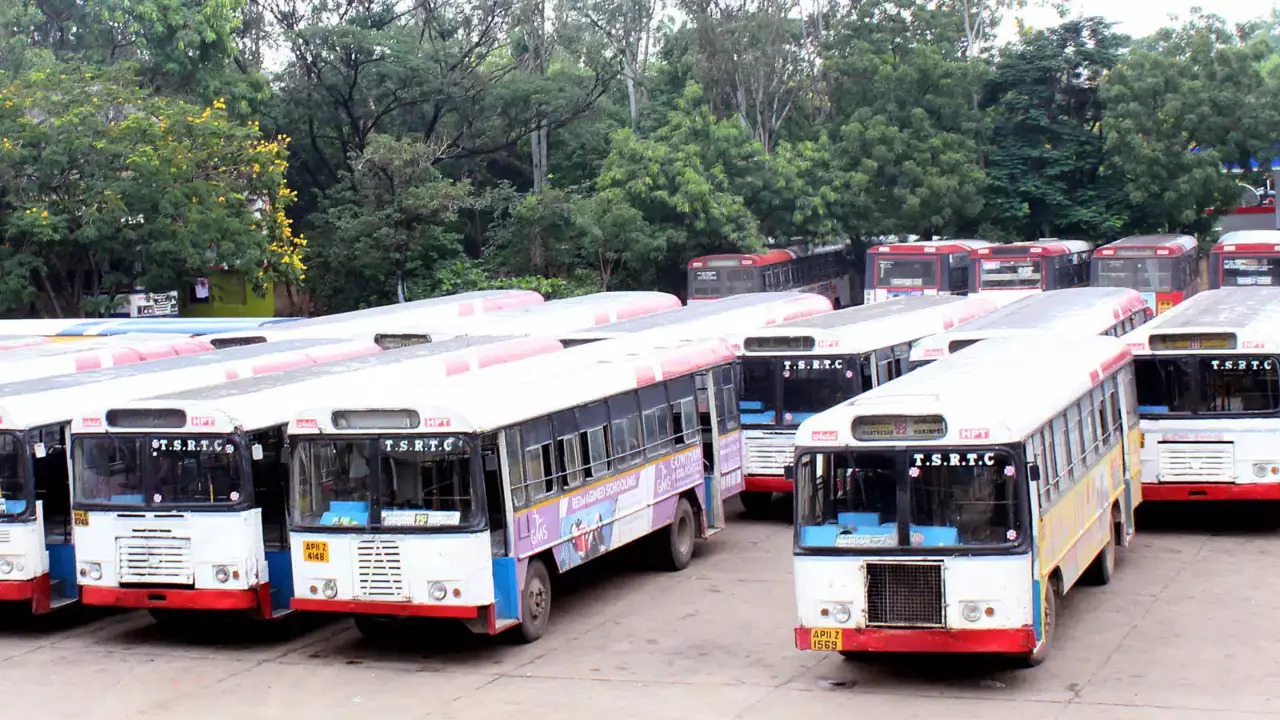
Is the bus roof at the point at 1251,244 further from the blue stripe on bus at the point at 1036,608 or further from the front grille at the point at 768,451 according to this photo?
the blue stripe on bus at the point at 1036,608

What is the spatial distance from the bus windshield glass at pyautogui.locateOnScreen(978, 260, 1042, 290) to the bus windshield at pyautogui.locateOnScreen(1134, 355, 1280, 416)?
19.1m

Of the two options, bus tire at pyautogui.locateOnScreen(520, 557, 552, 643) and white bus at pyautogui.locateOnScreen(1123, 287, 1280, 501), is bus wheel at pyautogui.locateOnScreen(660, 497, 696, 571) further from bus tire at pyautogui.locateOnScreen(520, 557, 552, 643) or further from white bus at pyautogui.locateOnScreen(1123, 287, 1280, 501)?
white bus at pyautogui.locateOnScreen(1123, 287, 1280, 501)

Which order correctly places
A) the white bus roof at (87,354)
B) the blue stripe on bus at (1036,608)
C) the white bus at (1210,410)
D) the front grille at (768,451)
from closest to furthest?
the blue stripe on bus at (1036,608)
the white bus at (1210,410)
the white bus roof at (87,354)
the front grille at (768,451)

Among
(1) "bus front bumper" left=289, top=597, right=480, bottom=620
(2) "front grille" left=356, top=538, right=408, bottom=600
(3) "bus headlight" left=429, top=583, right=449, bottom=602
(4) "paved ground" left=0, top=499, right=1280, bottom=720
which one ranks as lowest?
(4) "paved ground" left=0, top=499, right=1280, bottom=720

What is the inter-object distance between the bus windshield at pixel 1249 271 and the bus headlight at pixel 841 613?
25468 mm

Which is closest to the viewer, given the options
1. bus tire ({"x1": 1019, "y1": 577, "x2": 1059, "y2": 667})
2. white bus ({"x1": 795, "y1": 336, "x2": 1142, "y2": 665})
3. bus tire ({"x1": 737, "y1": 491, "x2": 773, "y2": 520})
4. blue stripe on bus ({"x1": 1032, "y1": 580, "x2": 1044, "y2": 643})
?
white bus ({"x1": 795, "y1": 336, "x2": 1142, "y2": 665})

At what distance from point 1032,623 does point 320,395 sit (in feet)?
21.8

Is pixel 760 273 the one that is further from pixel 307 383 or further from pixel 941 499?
pixel 941 499

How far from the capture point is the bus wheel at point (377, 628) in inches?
523

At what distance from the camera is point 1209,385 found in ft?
53.4

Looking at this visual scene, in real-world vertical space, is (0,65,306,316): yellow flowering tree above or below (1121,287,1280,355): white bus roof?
above

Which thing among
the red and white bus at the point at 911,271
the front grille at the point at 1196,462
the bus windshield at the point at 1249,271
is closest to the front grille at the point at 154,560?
the front grille at the point at 1196,462

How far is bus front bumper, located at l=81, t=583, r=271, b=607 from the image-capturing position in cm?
1273

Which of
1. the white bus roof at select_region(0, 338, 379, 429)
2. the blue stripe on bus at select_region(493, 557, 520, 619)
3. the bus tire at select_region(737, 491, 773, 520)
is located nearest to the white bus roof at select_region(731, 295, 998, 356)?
the bus tire at select_region(737, 491, 773, 520)
